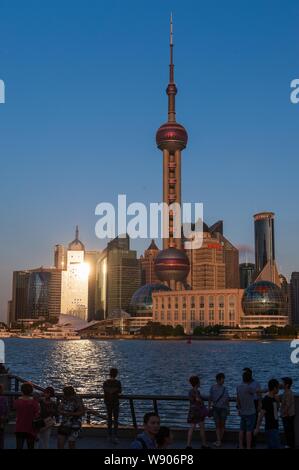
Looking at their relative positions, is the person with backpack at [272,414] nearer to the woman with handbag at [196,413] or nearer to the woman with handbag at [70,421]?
the woman with handbag at [196,413]

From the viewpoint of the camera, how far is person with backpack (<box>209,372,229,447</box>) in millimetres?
17344

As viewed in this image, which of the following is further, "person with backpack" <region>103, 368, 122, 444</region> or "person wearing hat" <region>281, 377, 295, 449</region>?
"person with backpack" <region>103, 368, 122, 444</region>

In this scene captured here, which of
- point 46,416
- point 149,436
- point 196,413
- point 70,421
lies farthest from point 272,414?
point 149,436

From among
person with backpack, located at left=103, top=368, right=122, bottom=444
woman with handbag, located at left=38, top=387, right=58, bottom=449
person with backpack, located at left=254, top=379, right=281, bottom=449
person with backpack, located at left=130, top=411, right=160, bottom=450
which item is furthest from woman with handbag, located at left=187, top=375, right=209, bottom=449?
person with backpack, located at left=130, top=411, right=160, bottom=450

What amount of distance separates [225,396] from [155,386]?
1675 inches

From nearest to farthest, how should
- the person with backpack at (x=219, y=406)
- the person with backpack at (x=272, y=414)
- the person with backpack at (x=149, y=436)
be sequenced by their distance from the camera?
1. the person with backpack at (x=149, y=436)
2. the person with backpack at (x=272, y=414)
3. the person with backpack at (x=219, y=406)

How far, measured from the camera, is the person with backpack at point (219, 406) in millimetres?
17344

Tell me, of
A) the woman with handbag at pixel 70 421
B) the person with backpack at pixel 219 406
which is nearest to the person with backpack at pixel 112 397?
the person with backpack at pixel 219 406

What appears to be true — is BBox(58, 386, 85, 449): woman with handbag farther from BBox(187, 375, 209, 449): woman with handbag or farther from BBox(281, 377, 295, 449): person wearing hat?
BBox(281, 377, 295, 449): person wearing hat

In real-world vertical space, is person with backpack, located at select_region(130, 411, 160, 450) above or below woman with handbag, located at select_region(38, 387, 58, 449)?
above

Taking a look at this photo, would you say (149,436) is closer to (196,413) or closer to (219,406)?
(196,413)

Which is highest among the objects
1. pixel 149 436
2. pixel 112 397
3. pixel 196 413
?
pixel 149 436

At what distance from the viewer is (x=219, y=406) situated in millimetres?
17484
